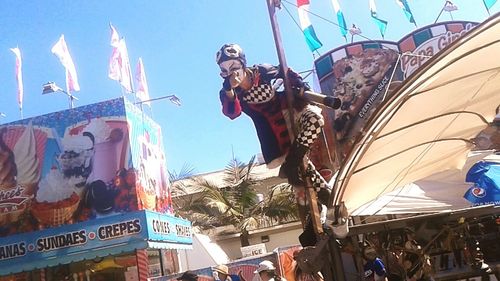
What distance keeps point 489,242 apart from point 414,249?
4.55 feet

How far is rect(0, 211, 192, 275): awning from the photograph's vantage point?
471 inches

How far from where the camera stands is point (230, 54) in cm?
436

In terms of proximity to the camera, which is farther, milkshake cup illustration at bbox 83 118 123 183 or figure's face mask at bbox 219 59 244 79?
milkshake cup illustration at bbox 83 118 123 183

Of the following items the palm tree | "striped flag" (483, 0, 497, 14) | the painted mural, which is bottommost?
the palm tree

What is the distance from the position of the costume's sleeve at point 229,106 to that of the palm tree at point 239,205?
14.8m

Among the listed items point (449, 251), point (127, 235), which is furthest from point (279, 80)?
point (127, 235)

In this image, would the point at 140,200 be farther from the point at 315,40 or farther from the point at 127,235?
the point at 315,40

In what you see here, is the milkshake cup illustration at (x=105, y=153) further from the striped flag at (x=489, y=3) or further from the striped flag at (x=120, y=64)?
the striped flag at (x=489, y=3)

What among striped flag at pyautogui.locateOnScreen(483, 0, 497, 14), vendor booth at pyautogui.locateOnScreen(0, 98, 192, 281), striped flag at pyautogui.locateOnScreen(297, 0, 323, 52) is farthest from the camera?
striped flag at pyautogui.locateOnScreen(483, 0, 497, 14)

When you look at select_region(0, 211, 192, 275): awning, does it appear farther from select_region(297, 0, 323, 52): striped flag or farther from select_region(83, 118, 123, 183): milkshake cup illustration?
select_region(297, 0, 323, 52): striped flag

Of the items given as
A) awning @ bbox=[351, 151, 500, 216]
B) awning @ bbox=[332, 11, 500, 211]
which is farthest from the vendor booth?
awning @ bbox=[332, 11, 500, 211]

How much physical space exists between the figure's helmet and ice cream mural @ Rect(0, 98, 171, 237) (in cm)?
925

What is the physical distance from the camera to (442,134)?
4723 mm

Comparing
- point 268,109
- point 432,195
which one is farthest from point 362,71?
point 268,109
